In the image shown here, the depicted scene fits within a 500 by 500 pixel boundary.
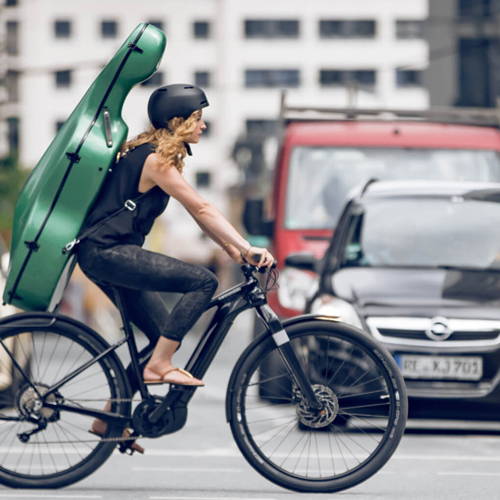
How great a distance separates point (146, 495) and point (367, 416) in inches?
40.2

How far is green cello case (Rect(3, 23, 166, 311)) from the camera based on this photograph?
24.2 feet

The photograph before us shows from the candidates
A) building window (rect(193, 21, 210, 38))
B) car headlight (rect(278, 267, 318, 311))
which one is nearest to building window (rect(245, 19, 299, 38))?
building window (rect(193, 21, 210, 38))

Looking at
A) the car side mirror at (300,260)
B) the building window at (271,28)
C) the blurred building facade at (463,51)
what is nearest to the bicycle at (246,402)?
the car side mirror at (300,260)

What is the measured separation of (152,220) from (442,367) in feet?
10.7

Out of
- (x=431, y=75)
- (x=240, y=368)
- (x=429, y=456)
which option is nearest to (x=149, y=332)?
(x=240, y=368)

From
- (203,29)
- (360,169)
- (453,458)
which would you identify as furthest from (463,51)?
(203,29)

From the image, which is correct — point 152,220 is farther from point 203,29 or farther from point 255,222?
point 203,29

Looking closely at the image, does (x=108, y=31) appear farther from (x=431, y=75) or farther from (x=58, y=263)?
(x=58, y=263)

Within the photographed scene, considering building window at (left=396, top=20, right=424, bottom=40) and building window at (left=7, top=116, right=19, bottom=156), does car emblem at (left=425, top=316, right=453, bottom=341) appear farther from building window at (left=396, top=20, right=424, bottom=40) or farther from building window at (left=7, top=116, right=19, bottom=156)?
building window at (left=7, top=116, right=19, bottom=156)

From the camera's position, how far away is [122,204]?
7.41m

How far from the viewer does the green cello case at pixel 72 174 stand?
7363 mm

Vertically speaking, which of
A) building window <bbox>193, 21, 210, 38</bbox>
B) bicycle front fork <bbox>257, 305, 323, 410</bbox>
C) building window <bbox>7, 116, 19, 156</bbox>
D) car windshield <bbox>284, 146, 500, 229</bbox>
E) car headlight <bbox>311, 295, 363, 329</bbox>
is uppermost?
building window <bbox>193, 21, 210, 38</bbox>

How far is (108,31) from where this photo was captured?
106812mm

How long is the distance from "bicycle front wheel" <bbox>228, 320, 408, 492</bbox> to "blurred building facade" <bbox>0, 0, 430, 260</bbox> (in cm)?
9566
